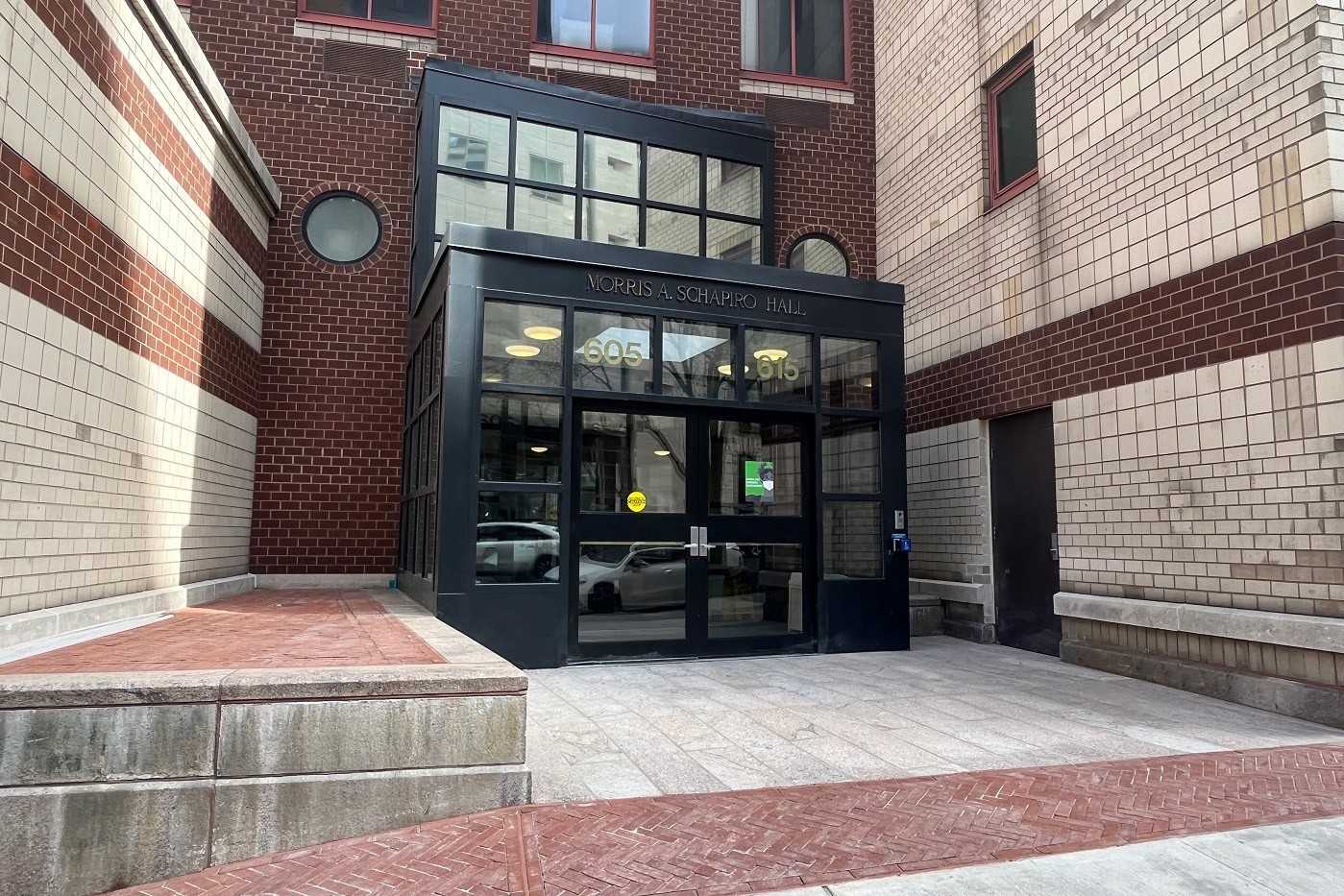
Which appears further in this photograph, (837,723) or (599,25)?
(599,25)

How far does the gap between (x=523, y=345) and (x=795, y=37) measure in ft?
27.2

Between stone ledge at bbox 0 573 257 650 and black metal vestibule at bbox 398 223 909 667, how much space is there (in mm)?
2037

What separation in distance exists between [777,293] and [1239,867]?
6.72 meters

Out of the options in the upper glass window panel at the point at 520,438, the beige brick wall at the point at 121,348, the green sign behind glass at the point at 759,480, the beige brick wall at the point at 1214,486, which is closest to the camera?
the beige brick wall at the point at 121,348

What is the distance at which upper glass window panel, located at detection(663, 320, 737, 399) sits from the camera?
28.7 ft

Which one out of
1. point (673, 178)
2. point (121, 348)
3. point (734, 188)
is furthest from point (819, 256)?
point (121, 348)

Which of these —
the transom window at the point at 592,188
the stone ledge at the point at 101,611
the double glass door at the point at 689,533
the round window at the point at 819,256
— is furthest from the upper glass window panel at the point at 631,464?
the round window at the point at 819,256

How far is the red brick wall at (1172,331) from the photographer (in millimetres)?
6418

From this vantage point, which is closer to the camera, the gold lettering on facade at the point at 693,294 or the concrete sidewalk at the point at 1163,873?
the concrete sidewalk at the point at 1163,873

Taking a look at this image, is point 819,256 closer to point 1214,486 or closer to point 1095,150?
point 1095,150

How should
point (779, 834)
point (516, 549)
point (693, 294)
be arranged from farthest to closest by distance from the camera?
point (693, 294) < point (516, 549) < point (779, 834)

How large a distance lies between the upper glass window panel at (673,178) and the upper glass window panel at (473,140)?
202 cm

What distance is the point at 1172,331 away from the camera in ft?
25.2

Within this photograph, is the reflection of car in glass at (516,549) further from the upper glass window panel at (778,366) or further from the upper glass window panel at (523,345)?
the upper glass window panel at (778,366)
